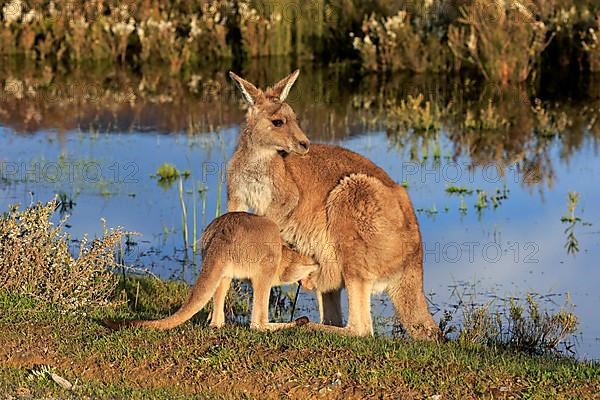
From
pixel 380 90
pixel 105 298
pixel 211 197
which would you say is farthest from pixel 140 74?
pixel 105 298

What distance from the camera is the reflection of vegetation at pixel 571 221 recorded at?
37.7 feet

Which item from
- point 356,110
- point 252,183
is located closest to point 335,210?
point 252,183

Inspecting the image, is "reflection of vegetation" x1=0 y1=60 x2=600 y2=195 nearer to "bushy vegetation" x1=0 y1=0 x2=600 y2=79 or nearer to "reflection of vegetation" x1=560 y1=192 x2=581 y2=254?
"bushy vegetation" x1=0 y1=0 x2=600 y2=79

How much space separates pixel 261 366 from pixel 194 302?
2.66ft

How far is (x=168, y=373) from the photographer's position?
643 cm

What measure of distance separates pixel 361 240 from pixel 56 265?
234 centimetres

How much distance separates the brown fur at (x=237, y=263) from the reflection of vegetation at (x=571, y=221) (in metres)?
4.90

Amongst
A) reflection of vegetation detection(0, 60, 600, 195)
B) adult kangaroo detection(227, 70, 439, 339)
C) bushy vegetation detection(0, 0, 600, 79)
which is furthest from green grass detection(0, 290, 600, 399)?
bushy vegetation detection(0, 0, 600, 79)

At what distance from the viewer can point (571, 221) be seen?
12.2 m

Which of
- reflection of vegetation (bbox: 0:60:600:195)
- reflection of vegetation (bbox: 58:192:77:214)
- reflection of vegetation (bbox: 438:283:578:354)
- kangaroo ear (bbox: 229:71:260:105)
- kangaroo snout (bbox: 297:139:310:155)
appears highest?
kangaroo ear (bbox: 229:71:260:105)

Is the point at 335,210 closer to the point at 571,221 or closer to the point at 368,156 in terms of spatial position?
the point at 571,221

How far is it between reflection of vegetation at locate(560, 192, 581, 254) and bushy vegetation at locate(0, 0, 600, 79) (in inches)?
307

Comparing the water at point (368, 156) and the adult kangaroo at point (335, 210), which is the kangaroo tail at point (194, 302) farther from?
the water at point (368, 156)

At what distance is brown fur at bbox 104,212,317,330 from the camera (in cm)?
704
